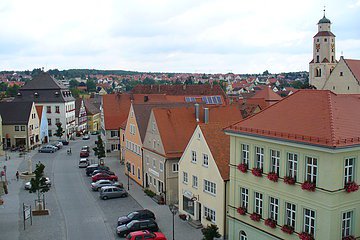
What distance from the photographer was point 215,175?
90.6 ft

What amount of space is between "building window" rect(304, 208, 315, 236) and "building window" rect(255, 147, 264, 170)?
376 cm

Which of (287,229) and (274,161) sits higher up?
(274,161)

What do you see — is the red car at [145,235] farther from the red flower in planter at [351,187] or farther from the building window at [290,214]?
the red flower in planter at [351,187]

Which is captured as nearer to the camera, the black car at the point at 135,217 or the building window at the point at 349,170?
the building window at the point at 349,170

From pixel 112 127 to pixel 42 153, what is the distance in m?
13.2

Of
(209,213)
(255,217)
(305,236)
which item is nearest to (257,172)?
(255,217)

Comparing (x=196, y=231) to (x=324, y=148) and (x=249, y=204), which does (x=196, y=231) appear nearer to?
(x=249, y=204)

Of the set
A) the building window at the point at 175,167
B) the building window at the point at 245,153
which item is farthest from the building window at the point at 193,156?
the building window at the point at 245,153

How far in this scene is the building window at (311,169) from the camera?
19.1 meters

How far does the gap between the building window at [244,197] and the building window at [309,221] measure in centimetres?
462

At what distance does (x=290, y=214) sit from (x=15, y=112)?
2254 inches

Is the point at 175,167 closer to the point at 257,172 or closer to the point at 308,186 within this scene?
the point at 257,172

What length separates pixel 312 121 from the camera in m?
20.0

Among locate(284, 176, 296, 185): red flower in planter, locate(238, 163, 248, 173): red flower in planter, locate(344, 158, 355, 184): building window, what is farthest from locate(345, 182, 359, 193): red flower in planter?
locate(238, 163, 248, 173): red flower in planter
